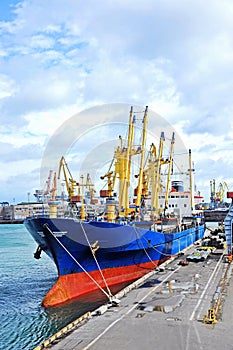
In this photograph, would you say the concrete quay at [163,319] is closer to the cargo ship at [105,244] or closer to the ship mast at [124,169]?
the cargo ship at [105,244]

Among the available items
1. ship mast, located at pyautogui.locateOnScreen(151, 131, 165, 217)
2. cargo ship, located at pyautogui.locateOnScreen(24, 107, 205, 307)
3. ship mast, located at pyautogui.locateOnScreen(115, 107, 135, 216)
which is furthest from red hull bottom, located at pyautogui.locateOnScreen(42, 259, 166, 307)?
ship mast, located at pyautogui.locateOnScreen(151, 131, 165, 217)

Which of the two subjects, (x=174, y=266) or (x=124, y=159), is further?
(x=124, y=159)

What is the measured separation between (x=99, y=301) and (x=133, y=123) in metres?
19.9

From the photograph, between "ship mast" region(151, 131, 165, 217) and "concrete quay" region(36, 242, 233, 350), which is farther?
"ship mast" region(151, 131, 165, 217)

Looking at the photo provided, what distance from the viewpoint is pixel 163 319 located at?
15.7 m

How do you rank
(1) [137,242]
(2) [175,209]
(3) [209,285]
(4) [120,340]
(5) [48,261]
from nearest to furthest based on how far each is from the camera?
(4) [120,340], (3) [209,285], (1) [137,242], (5) [48,261], (2) [175,209]

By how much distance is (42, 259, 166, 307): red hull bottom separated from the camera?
2312cm

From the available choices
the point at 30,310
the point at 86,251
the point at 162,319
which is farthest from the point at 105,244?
the point at 162,319

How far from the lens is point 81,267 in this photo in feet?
76.9

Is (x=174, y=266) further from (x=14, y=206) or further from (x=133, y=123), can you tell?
(x=14, y=206)

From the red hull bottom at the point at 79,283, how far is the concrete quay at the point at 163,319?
12.7 ft

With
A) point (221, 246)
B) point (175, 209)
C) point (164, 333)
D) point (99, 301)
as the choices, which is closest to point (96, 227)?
point (99, 301)

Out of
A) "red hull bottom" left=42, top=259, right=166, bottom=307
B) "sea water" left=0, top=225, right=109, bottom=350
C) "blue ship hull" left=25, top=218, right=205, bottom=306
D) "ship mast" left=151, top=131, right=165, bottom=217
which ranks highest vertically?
"ship mast" left=151, top=131, right=165, bottom=217

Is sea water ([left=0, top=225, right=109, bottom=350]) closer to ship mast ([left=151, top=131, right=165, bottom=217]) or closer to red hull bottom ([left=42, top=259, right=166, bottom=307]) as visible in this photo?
red hull bottom ([left=42, top=259, right=166, bottom=307])
